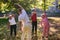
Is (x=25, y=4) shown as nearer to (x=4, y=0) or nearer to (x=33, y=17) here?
(x=4, y=0)

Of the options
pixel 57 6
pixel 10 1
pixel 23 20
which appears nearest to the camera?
pixel 23 20

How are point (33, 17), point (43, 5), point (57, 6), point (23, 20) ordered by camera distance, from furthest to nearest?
point (57, 6) → point (43, 5) → point (33, 17) → point (23, 20)

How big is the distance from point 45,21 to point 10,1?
10.5m

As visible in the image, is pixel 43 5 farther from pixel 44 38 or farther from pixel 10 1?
pixel 44 38

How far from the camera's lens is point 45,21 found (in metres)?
10.5

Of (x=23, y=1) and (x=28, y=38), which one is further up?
(x=23, y=1)

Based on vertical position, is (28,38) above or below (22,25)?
below

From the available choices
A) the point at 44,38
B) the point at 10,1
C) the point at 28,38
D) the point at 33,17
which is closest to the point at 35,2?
the point at 10,1

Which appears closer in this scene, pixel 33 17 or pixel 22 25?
pixel 22 25

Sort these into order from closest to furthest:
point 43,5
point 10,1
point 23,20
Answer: point 23,20, point 43,5, point 10,1

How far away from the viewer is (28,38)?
30.2 feet

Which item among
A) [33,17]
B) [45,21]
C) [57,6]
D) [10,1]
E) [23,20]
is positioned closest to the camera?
[23,20]

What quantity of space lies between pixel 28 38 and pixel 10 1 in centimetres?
1176

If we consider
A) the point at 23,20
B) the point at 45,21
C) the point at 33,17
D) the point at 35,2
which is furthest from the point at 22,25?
the point at 35,2
